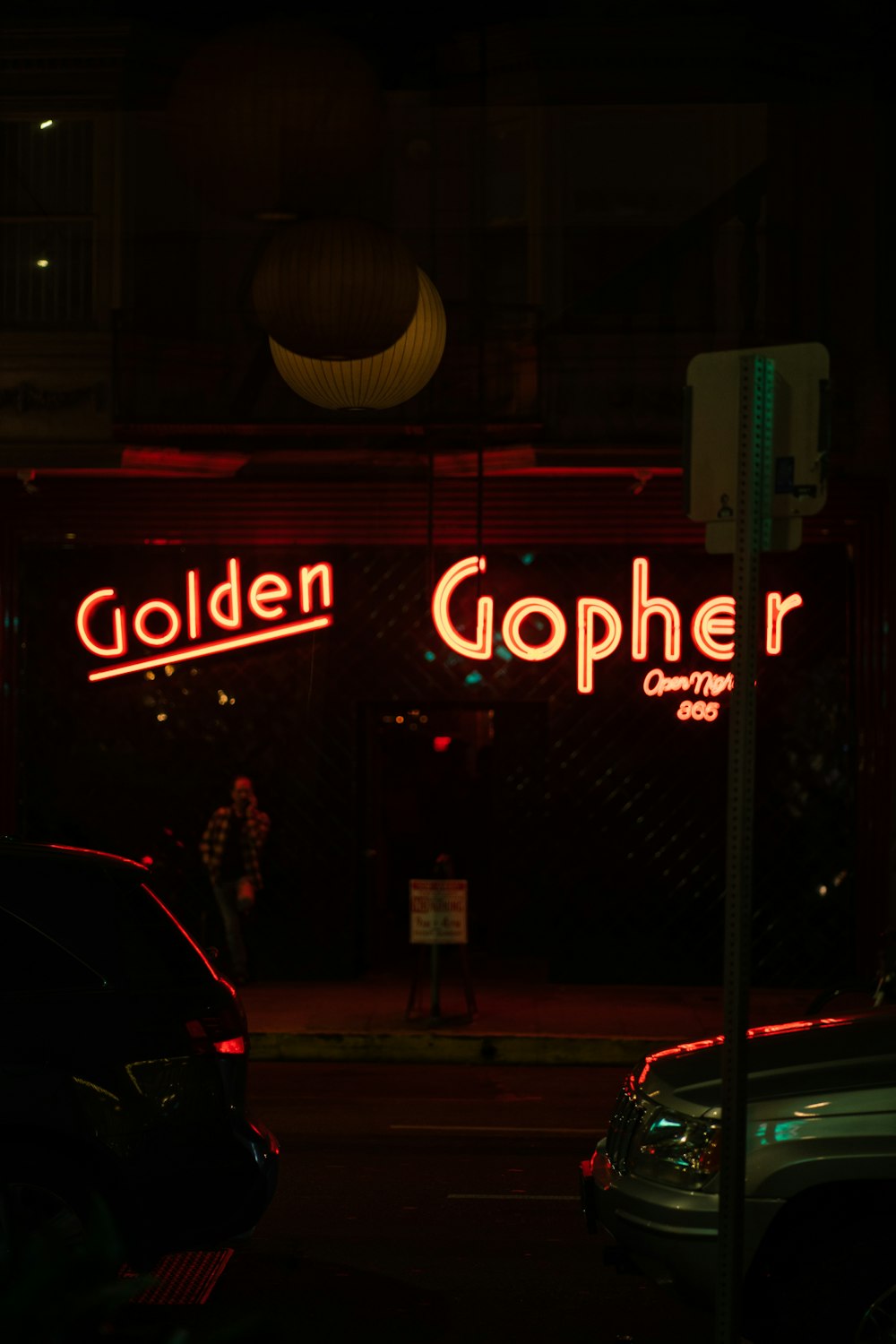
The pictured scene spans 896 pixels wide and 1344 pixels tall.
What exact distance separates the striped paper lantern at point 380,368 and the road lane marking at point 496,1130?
195 inches

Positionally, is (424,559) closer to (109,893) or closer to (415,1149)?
(415,1149)

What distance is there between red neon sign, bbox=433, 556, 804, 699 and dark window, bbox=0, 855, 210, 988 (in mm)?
9549

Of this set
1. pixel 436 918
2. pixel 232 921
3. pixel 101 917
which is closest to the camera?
pixel 101 917

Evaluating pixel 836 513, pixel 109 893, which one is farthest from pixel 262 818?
pixel 109 893

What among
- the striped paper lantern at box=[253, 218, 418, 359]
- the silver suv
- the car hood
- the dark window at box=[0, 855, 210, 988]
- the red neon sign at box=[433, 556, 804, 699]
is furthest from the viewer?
the red neon sign at box=[433, 556, 804, 699]

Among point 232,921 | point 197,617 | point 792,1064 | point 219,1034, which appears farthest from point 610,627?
point 792,1064

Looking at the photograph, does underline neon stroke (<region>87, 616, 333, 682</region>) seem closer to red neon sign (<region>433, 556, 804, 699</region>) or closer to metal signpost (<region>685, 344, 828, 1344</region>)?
red neon sign (<region>433, 556, 804, 699</region>)

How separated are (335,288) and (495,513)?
5576 millimetres

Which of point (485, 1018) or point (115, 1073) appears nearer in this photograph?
point (115, 1073)

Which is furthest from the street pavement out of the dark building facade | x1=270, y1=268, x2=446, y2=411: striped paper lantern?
x1=270, y1=268, x2=446, y2=411: striped paper lantern

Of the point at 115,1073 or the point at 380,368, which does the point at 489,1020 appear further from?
the point at 115,1073

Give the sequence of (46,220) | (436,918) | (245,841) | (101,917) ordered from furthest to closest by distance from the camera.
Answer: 1. (46,220)
2. (245,841)
3. (436,918)
4. (101,917)

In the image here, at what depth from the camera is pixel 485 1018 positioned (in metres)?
13.9

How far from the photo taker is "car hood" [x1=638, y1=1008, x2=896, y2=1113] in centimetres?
510
